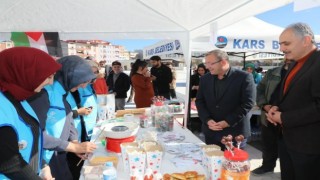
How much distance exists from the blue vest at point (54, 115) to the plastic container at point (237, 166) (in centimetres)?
113

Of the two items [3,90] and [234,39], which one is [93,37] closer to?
[234,39]

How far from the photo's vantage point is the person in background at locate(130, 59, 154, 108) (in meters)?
4.55

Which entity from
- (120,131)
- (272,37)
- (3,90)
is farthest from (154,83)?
(3,90)

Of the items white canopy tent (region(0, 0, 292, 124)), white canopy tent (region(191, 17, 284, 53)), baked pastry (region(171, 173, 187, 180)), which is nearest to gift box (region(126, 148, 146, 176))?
baked pastry (region(171, 173, 187, 180))

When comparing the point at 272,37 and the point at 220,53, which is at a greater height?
the point at 272,37

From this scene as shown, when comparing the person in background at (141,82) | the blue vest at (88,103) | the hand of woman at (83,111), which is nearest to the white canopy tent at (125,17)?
the person in background at (141,82)

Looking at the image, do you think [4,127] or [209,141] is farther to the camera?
[209,141]

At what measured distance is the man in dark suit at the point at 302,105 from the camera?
4.96 ft

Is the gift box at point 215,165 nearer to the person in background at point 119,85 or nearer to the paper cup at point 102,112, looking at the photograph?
the paper cup at point 102,112

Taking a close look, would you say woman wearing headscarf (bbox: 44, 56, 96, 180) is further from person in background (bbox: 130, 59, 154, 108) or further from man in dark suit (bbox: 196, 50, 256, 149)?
person in background (bbox: 130, 59, 154, 108)

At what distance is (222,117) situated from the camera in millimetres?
2305

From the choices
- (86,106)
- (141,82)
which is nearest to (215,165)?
(86,106)

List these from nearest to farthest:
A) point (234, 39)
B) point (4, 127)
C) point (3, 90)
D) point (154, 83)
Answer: point (4, 127)
point (3, 90)
point (234, 39)
point (154, 83)

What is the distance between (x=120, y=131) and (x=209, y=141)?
40.9 inches
